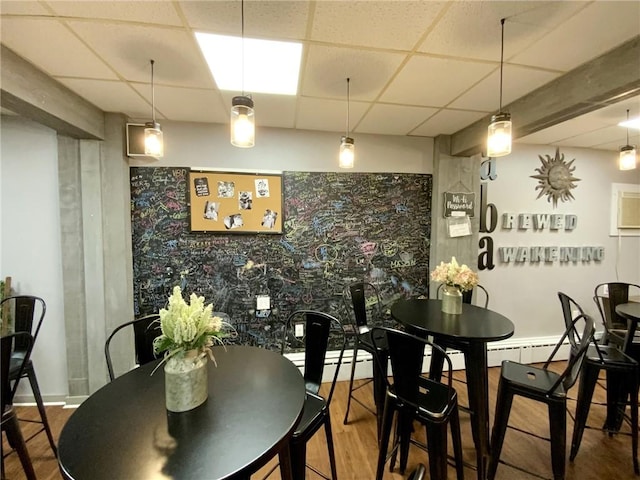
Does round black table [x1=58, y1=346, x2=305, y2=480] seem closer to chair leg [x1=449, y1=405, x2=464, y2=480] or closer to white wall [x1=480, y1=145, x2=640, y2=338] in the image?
chair leg [x1=449, y1=405, x2=464, y2=480]

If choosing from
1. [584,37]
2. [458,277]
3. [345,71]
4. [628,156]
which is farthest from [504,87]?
[628,156]

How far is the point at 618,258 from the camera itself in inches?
149

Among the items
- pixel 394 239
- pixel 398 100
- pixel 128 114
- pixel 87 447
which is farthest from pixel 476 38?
pixel 128 114

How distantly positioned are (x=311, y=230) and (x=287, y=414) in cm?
200

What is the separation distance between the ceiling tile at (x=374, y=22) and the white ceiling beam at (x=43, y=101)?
67.2 inches

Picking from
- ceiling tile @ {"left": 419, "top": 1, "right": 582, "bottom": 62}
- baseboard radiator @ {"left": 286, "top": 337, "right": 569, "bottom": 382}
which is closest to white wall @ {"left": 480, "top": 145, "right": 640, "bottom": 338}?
baseboard radiator @ {"left": 286, "top": 337, "right": 569, "bottom": 382}

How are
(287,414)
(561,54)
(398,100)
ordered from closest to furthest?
1. (287,414)
2. (561,54)
3. (398,100)

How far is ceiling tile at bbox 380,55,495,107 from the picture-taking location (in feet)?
5.73

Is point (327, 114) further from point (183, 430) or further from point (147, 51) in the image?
point (183, 430)

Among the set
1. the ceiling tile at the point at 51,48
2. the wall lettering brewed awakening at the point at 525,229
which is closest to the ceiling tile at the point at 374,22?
the ceiling tile at the point at 51,48

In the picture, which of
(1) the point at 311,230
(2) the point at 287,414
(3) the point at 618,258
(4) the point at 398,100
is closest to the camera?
(2) the point at 287,414

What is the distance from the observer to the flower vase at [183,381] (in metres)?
1.17

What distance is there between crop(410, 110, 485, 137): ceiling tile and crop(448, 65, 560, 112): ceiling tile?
4.8 inches

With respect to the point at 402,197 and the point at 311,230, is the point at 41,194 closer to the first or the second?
the point at 311,230
